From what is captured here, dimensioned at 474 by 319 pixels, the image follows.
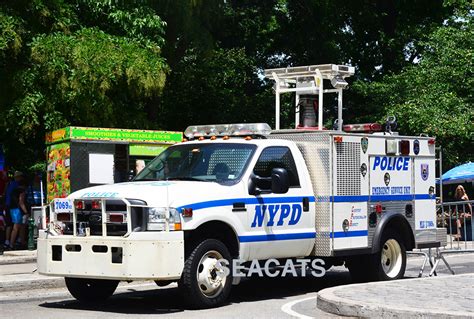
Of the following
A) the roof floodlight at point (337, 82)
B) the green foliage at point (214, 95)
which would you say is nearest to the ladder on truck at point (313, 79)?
the roof floodlight at point (337, 82)

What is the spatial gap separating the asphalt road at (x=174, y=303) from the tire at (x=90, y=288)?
13 cm

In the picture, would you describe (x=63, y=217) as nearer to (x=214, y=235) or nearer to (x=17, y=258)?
(x=214, y=235)

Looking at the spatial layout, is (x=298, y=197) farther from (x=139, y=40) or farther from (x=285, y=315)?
(x=139, y=40)

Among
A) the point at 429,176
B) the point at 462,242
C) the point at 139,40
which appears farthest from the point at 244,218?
the point at 139,40

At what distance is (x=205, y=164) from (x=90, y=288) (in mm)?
2236

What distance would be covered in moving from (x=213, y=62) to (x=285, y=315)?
23.5 metres

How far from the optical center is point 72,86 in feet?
72.4

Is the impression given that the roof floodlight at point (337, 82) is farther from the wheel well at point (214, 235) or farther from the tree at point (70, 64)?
the tree at point (70, 64)

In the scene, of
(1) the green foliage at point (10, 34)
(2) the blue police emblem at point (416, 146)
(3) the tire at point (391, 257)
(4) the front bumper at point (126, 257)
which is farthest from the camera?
(1) the green foliage at point (10, 34)

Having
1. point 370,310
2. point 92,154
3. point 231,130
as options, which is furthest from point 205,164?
point 92,154

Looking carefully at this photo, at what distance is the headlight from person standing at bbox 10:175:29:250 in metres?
10.9

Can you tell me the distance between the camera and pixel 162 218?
11.3 meters

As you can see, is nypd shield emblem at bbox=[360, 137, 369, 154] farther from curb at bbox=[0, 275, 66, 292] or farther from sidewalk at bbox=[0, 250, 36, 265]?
sidewalk at bbox=[0, 250, 36, 265]

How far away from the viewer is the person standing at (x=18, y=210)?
21656mm
